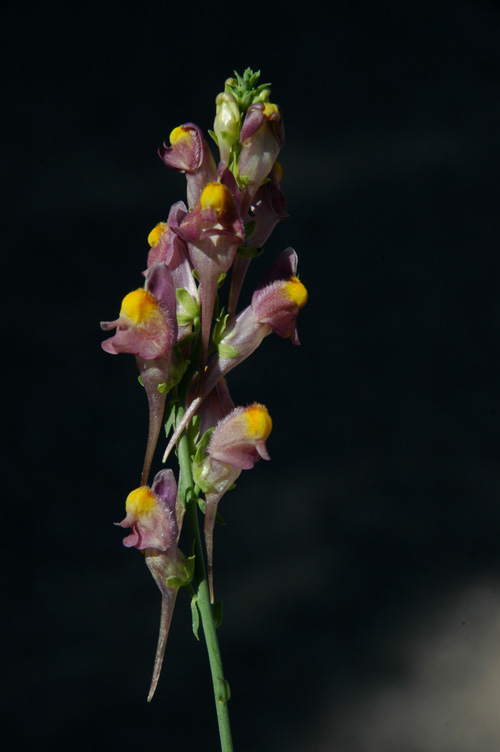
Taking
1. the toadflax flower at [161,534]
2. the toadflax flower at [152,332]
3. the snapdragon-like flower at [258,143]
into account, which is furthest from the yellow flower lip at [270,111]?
the toadflax flower at [161,534]

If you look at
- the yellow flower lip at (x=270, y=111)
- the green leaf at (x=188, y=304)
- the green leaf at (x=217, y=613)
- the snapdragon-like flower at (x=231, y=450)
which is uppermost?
the yellow flower lip at (x=270, y=111)

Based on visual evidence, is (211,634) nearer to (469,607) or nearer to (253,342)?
(253,342)

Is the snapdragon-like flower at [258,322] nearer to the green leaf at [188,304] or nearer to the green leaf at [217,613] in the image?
the green leaf at [188,304]

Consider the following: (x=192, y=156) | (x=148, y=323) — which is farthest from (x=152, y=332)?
(x=192, y=156)

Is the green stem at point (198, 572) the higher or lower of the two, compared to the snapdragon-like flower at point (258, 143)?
lower

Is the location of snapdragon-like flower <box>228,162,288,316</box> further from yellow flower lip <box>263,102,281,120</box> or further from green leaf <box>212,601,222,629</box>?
green leaf <box>212,601,222,629</box>

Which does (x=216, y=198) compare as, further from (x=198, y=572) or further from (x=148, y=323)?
(x=198, y=572)

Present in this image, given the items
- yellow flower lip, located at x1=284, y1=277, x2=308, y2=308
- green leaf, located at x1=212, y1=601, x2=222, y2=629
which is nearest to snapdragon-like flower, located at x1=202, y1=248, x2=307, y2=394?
yellow flower lip, located at x1=284, y1=277, x2=308, y2=308

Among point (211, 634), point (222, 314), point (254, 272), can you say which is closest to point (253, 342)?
point (222, 314)
